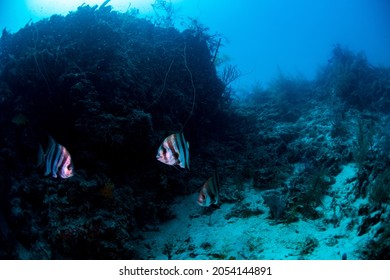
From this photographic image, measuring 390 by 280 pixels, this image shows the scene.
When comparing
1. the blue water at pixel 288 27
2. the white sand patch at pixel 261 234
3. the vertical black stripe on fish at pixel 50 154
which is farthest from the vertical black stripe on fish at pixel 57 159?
the blue water at pixel 288 27

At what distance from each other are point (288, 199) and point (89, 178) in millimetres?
3171

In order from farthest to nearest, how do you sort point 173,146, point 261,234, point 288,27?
point 288,27 < point 261,234 < point 173,146

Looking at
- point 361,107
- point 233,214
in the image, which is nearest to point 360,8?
point 361,107

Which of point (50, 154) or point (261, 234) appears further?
point (261, 234)

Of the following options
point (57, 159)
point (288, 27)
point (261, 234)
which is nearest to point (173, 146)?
point (57, 159)

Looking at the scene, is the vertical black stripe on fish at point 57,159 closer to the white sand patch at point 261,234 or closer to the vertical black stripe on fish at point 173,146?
the vertical black stripe on fish at point 173,146

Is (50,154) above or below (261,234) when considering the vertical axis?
above

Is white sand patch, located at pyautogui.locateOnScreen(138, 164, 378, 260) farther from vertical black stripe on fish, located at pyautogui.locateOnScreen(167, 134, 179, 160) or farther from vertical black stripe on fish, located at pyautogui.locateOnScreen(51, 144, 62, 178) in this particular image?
vertical black stripe on fish, located at pyautogui.locateOnScreen(51, 144, 62, 178)

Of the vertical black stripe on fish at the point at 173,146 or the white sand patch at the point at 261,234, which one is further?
the white sand patch at the point at 261,234

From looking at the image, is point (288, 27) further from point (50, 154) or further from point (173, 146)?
point (50, 154)

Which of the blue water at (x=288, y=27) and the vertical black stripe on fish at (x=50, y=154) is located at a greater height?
the blue water at (x=288, y=27)

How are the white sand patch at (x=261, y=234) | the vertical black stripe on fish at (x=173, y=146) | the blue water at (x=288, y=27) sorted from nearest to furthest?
the vertical black stripe on fish at (x=173, y=146)
the white sand patch at (x=261, y=234)
the blue water at (x=288, y=27)

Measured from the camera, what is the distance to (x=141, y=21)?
738 centimetres

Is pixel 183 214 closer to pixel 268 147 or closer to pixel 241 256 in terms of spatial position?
pixel 241 256
